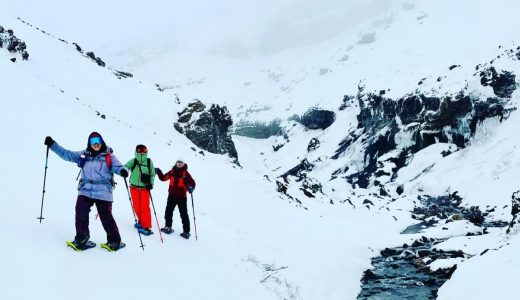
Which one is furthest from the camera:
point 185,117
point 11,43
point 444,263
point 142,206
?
point 185,117

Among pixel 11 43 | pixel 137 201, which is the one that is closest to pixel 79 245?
pixel 137 201

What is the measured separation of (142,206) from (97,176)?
2.87 meters

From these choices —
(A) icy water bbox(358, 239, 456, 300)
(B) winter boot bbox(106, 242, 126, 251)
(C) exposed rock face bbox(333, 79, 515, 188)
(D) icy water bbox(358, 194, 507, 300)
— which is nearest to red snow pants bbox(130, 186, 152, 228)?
(B) winter boot bbox(106, 242, 126, 251)

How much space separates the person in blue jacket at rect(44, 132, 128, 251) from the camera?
846 centimetres

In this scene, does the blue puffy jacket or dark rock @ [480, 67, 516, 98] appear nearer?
the blue puffy jacket

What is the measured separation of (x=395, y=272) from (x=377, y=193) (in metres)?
43.2

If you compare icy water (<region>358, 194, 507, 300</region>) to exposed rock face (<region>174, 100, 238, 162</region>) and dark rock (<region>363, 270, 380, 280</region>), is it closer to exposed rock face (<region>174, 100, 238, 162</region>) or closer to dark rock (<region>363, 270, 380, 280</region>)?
dark rock (<region>363, 270, 380, 280</region>)

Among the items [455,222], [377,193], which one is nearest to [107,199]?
[455,222]

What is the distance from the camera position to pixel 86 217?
8.22 m

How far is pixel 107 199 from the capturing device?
28.5 ft

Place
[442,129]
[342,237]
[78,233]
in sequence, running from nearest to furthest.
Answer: [78,233] → [342,237] → [442,129]

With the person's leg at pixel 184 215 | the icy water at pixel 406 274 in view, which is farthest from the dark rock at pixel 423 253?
the person's leg at pixel 184 215

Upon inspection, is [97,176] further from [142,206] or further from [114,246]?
[142,206]

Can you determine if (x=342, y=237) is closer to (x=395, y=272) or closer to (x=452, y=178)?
(x=395, y=272)
